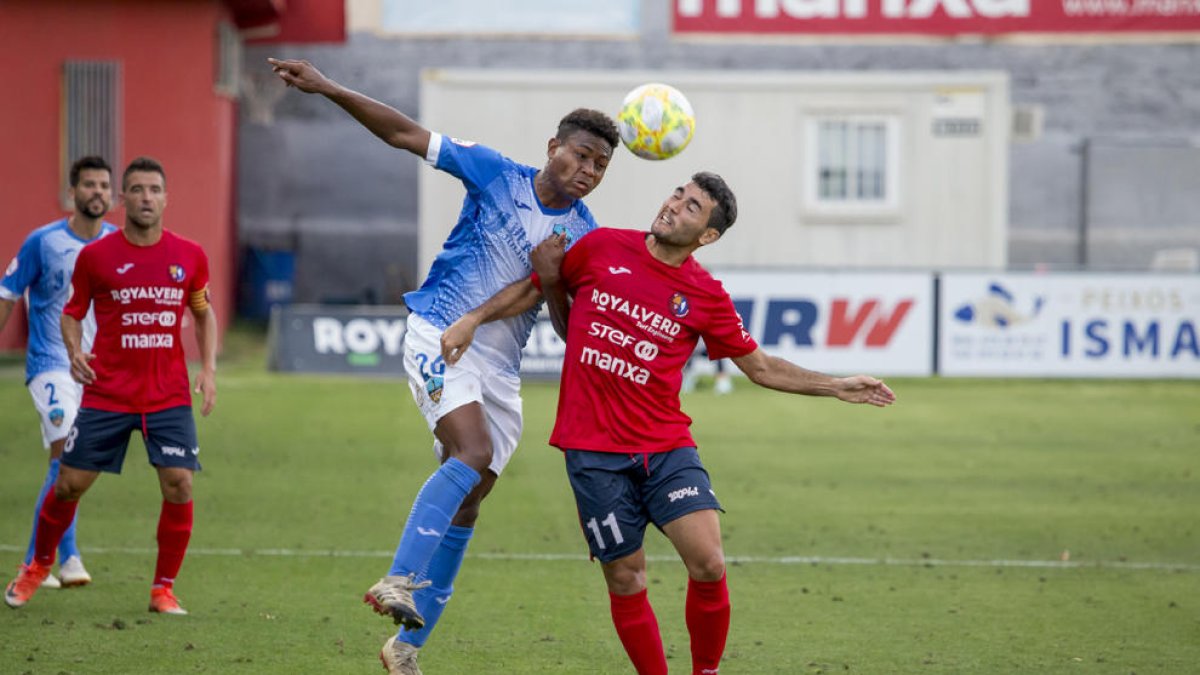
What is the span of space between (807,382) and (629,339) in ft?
2.56

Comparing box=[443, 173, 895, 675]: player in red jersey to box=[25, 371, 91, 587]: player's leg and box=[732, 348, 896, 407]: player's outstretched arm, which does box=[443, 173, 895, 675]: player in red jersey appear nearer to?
box=[732, 348, 896, 407]: player's outstretched arm

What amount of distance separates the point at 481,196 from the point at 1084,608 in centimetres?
409

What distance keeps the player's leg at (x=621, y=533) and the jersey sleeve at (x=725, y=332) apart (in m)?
0.62

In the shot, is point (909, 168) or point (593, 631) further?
point (909, 168)

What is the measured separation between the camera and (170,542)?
866 centimetres

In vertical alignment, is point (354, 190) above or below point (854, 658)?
above

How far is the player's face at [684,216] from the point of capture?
22.3 ft

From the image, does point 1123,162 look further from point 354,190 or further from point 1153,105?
point 354,190

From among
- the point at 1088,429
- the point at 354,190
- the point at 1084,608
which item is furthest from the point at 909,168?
the point at 1084,608

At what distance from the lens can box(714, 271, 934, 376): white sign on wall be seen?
2225 cm

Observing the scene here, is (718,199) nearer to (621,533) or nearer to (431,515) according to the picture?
(621,533)

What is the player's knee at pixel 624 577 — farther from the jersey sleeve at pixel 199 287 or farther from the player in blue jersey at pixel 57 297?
the player in blue jersey at pixel 57 297

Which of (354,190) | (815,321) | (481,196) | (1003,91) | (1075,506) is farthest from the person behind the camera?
(354,190)

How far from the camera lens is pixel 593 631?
848 centimetres
